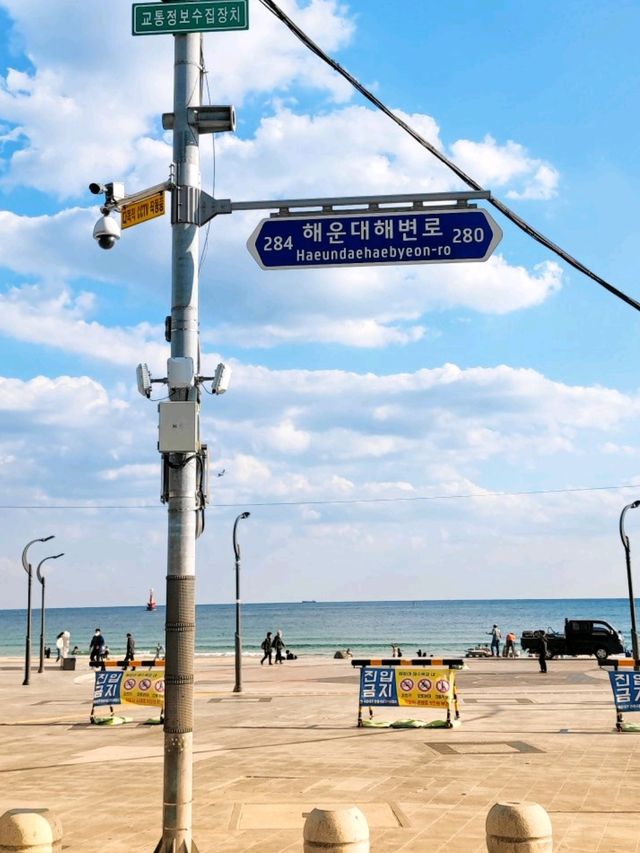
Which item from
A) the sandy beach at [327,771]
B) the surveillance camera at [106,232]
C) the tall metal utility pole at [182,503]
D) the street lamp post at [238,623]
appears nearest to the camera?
the tall metal utility pole at [182,503]

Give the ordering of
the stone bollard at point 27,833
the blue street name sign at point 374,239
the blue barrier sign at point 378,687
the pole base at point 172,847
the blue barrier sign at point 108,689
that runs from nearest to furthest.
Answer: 1. the stone bollard at point 27,833
2. the pole base at point 172,847
3. the blue street name sign at point 374,239
4. the blue barrier sign at point 378,687
5. the blue barrier sign at point 108,689

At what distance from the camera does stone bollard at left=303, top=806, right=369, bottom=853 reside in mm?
7531

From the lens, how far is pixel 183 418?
28.1ft

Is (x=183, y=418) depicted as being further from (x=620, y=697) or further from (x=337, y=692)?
(x=337, y=692)

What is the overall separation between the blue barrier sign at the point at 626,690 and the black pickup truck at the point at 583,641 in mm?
24165

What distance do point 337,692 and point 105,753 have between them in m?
12.9

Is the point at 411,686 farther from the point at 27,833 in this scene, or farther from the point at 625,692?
the point at 27,833

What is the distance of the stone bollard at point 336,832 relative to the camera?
7.53 m

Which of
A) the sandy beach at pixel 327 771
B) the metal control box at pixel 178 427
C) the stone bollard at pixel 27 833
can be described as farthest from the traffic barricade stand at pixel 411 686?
the stone bollard at pixel 27 833

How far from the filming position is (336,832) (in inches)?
297

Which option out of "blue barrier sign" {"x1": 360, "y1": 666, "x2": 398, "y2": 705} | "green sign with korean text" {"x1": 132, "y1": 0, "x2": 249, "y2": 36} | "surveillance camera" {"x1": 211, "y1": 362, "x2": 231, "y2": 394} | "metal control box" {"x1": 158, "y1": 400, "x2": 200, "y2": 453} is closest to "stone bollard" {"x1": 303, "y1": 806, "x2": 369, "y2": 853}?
"metal control box" {"x1": 158, "y1": 400, "x2": 200, "y2": 453}

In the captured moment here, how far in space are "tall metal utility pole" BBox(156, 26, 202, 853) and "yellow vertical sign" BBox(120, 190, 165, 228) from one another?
0.16 metres

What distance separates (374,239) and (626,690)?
1414cm

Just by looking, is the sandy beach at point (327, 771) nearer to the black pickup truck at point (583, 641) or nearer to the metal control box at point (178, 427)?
the metal control box at point (178, 427)
